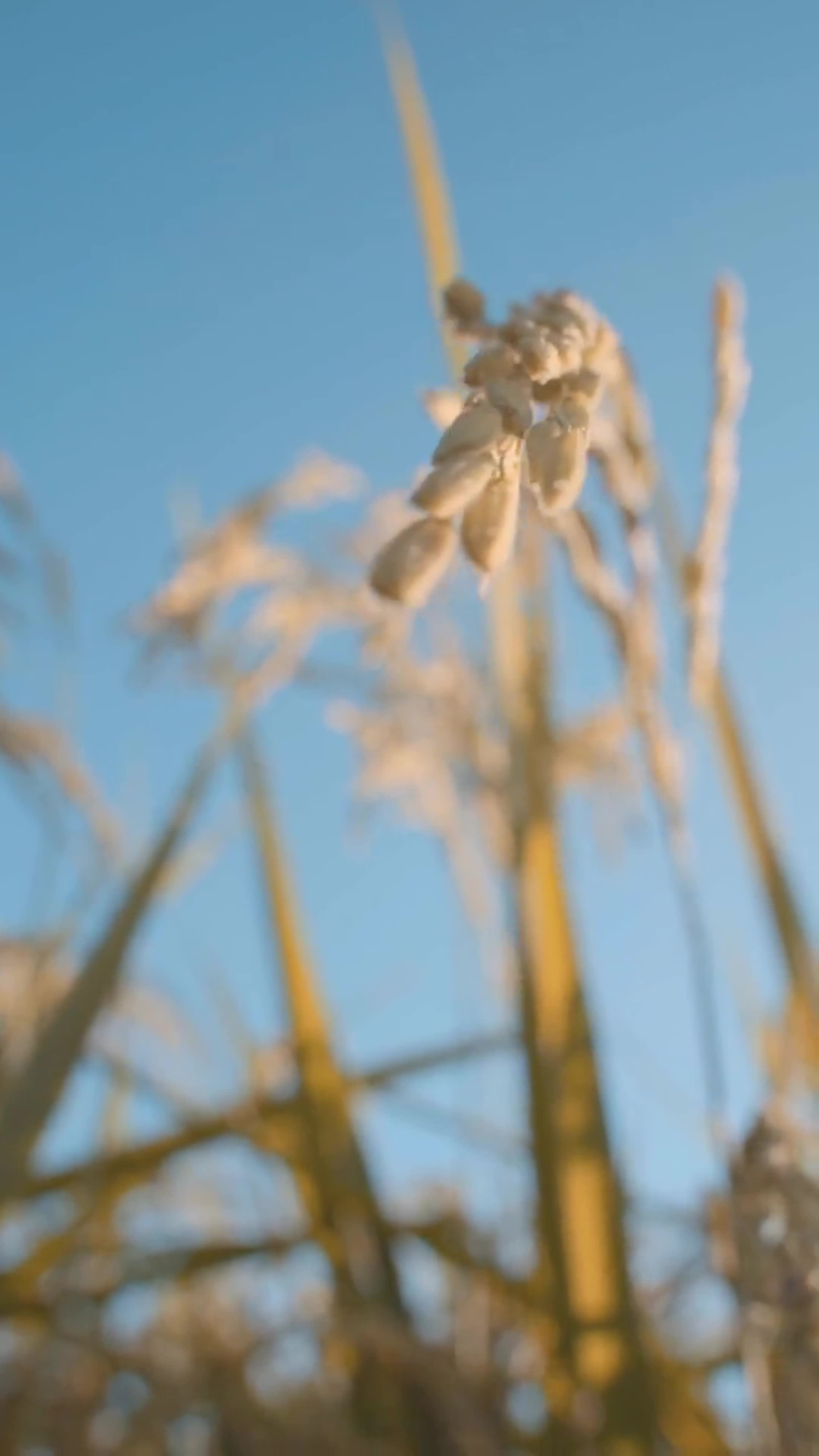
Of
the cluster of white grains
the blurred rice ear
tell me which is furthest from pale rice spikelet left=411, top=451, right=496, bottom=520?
the blurred rice ear

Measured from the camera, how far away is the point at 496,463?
34 centimetres

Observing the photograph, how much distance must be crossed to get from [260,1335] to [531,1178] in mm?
251

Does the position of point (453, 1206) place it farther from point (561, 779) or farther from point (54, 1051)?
point (54, 1051)

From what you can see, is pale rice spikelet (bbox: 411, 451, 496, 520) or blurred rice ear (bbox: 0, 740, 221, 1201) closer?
pale rice spikelet (bbox: 411, 451, 496, 520)

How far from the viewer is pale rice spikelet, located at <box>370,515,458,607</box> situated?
0.35 m

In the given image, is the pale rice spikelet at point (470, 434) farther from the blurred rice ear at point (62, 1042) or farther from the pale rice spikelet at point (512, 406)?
the blurred rice ear at point (62, 1042)

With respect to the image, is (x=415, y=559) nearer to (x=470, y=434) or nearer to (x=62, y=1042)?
(x=470, y=434)

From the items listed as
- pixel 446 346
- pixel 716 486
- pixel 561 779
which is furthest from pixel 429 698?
pixel 716 486

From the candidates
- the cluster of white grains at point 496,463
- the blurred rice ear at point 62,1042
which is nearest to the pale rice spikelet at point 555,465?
the cluster of white grains at point 496,463

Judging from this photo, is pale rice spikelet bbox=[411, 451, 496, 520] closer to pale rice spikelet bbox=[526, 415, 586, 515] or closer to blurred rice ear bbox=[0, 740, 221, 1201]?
pale rice spikelet bbox=[526, 415, 586, 515]

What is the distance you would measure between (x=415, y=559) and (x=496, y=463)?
31 millimetres

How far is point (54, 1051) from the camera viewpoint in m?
0.75

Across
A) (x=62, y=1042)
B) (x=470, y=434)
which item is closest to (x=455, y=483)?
(x=470, y=434)

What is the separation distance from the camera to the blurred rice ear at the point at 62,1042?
72cm
